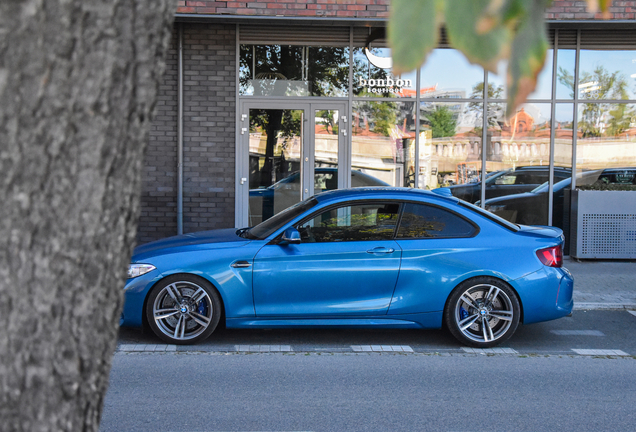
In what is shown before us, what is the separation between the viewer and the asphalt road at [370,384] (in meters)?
4.57

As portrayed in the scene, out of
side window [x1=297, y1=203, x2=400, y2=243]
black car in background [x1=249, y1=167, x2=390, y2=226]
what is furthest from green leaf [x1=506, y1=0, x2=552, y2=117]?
black car in background [x1=249, y1=167, x2=390, y2=226]

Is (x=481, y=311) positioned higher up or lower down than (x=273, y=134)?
lower down

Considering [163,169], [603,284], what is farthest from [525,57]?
[163,169]

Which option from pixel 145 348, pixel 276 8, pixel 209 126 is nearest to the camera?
pixel 145 348

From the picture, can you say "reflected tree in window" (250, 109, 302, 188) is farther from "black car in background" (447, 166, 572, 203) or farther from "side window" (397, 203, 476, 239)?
"side window" (397, 203, 476, 239)

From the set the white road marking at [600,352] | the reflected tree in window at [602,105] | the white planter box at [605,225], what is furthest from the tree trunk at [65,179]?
the reflected tree in window at [602,105]

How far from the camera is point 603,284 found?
9.78 m

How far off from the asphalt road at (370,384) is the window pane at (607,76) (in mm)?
5973

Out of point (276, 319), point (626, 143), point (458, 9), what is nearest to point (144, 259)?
point (276, 319)

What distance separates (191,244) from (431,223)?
2.36 m

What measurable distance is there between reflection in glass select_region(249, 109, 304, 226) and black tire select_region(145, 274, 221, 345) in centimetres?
546

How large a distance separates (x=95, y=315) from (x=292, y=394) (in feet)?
12.7

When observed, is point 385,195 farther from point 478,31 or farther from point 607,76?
point 607,76

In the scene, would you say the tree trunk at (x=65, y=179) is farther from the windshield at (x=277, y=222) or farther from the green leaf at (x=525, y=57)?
the windshield at (x=277, y=222)
